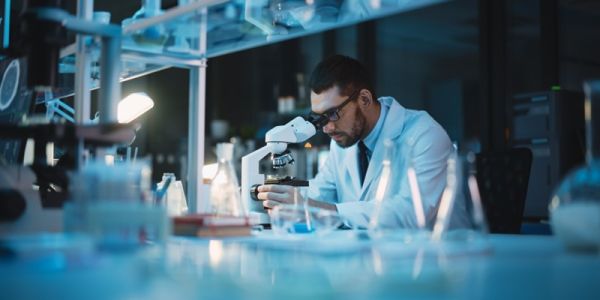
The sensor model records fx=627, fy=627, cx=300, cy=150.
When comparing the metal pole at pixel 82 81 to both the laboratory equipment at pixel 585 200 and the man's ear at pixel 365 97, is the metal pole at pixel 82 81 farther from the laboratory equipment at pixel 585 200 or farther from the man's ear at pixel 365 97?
the man's ear at pixel 365 97

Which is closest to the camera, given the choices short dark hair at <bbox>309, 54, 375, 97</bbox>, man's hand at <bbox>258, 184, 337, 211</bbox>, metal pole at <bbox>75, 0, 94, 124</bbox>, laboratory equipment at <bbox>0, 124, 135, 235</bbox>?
laboratory equipment at <bbox>0, 124, 135, 235</bbox>

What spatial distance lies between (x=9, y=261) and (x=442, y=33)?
25.7 ft

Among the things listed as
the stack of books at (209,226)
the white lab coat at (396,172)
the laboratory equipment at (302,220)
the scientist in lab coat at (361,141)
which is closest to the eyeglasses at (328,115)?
the scientist in lab coat at (361,141)

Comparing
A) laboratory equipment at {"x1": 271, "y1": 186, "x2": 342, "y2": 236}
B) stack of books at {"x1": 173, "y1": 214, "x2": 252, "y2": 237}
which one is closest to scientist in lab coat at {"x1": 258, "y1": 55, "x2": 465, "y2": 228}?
laboratory equipment at {"x1": 271, "y1": 186, "x2": 342, "y2": 236}

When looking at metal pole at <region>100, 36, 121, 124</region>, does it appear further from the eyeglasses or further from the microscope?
the eyeglasses

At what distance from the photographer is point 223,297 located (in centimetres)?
66

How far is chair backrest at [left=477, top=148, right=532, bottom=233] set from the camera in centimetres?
230

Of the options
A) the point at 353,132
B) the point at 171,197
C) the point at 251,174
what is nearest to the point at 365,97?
the point at 353,132

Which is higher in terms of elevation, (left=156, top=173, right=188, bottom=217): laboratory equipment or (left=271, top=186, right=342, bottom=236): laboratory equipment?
(left=156, top=173, right=188, bottom=217): laboratory equipment

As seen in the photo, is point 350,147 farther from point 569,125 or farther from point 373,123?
point 569,125

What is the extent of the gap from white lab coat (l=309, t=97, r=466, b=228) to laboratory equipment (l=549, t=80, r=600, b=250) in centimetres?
79

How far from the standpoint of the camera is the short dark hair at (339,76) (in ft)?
8.61

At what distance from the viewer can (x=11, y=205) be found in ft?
4.04

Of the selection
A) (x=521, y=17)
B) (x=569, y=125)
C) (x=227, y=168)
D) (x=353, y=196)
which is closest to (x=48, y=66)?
(x=227, y=168)
